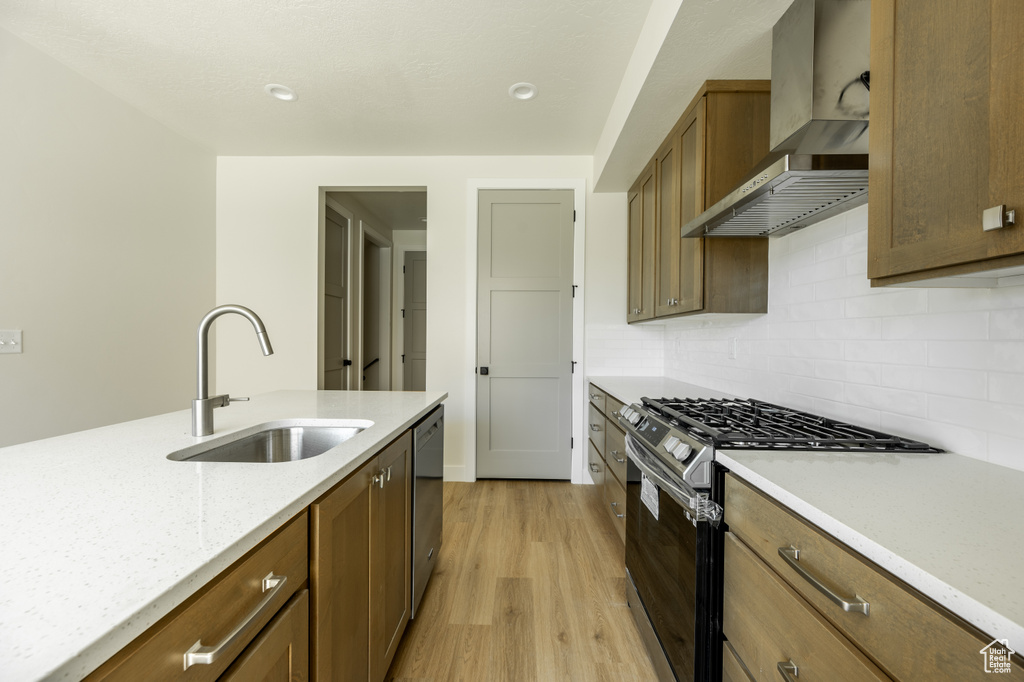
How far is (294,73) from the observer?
2521 mm

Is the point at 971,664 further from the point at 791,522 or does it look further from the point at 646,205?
the point at 646,205

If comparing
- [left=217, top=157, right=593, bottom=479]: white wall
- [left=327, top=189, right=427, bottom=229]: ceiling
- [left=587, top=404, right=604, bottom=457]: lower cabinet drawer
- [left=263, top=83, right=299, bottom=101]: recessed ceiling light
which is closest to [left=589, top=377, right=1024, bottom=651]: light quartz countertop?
[left=587, top=404, right=604, bottom=457]: lower cabinet drawer

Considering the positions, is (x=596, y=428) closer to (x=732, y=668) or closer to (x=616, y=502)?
(x=616, y=502)

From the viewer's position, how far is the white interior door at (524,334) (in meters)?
3.62

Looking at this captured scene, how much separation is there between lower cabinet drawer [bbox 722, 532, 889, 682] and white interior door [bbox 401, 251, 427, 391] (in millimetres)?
5105

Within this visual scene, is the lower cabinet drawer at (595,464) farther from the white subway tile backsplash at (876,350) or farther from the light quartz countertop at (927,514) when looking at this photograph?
the light quartz countertop at (927,514)

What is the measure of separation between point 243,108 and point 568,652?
141 inches

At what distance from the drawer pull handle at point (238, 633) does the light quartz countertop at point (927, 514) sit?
0.94 m

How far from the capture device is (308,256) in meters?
3.69

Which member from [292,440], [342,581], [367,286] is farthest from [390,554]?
[367,286]

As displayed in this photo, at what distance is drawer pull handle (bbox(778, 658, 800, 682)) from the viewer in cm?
86

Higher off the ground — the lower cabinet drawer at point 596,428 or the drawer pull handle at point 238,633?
the drawer pull handle at point 238,633

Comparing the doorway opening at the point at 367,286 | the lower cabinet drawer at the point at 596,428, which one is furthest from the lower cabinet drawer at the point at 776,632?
the doorway opening at the point at 367,286

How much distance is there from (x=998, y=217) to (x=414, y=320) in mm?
5618
